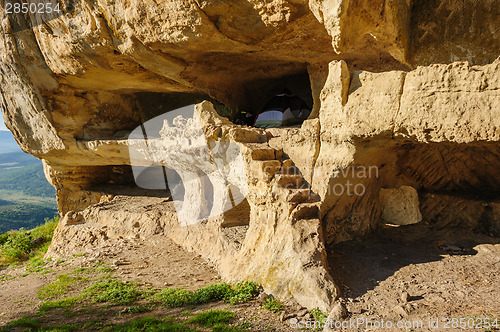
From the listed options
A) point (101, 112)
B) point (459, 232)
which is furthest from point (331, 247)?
point (101, 112)

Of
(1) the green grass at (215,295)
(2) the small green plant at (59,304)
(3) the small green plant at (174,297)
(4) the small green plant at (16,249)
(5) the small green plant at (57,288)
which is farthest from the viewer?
(4) the small green plant at (16,249)

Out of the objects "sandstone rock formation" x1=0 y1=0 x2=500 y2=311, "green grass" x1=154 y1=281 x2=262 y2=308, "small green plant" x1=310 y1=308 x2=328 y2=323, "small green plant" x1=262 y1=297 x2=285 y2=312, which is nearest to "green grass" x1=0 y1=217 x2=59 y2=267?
"sandstone rock formation" x1=0 y1=0 x2=500 y2=311

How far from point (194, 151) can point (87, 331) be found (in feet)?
9.01

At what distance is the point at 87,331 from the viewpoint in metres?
3.47

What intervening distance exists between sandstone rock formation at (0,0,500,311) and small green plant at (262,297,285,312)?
0.08 m

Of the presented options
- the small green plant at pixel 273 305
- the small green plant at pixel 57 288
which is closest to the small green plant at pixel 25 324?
the small green plant at pixel 57 288

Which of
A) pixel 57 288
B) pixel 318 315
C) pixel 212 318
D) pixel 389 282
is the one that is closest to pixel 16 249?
pixel 57 288

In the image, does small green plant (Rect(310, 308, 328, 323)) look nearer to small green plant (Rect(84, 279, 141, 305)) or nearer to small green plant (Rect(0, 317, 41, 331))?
small green plant (Rect(84, 279, 141, 305))

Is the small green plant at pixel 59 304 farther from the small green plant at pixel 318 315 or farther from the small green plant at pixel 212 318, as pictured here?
the small green plant at pixel 318 315

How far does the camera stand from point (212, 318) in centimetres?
326

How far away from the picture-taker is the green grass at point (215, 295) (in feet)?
11.9

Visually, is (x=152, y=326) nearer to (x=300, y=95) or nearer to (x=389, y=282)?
(x=389, y=282)

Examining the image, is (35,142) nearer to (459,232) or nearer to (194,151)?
(194,151)

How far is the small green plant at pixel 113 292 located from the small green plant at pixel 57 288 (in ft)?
1.53
